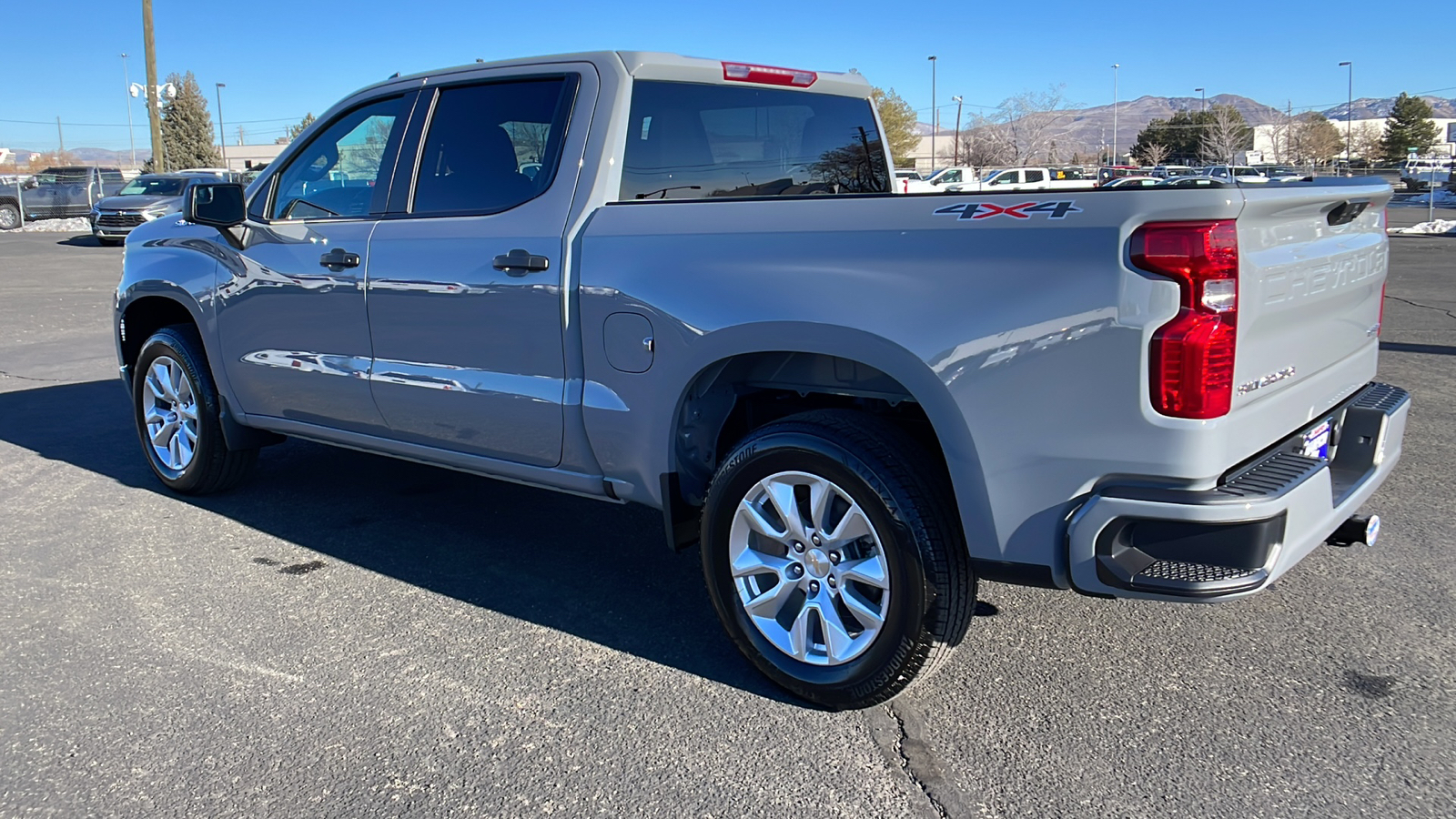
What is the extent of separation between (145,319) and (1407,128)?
9373 cm

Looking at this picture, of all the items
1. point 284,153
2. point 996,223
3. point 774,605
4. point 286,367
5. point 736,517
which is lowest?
point 774,605

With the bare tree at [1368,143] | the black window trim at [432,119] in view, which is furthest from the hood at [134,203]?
the bare tree at [1368,143]

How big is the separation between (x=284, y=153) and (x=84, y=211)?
33.8 m

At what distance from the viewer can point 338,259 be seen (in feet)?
Answer: 14.7

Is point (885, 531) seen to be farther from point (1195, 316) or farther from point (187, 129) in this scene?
point (187, 129)

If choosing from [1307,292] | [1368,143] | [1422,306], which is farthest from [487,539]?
[1368,143]

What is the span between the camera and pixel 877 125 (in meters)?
4.99

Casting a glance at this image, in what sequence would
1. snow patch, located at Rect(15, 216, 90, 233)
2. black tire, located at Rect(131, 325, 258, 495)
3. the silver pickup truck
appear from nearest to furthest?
the silver pickup truck → black tire, located at Rect(131, 325, 258, 495) → snow patch, located at Rect(15, 216, 90, 233)

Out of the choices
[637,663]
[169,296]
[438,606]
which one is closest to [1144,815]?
[637,663]

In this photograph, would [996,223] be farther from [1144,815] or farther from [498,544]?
[498,544]

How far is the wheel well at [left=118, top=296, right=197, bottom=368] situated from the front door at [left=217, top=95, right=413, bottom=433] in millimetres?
748

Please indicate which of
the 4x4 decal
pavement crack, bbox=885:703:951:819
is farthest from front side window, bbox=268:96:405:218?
pavement crack, bbox=885:703:951:819

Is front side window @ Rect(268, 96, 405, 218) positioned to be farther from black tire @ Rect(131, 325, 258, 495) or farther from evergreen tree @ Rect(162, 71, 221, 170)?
evergreen tree @ Rect(162, 71, 221, 170)

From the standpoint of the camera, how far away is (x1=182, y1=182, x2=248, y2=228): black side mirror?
473cm
